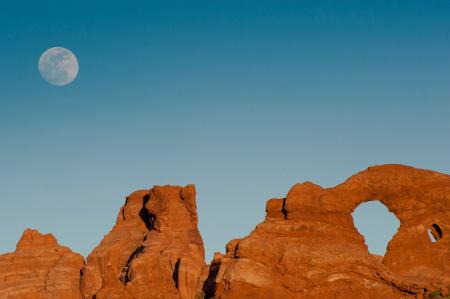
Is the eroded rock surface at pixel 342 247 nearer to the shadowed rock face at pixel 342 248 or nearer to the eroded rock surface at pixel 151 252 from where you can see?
the shadowed rock face at pixel 342 248

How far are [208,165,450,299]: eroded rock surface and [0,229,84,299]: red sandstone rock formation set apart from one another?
47.6 m

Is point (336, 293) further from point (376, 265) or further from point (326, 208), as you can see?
point (326, 208)

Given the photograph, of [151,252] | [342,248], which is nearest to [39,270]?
[151,252]

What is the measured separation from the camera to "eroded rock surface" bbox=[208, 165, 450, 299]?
53.5 meters

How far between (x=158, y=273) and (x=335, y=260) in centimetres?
4221

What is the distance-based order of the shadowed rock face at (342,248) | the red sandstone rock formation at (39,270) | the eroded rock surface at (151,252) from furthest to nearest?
the red sandstone rock formation at (39,270)
the eroded rock surface at (151,252)
the shadowed rock face at (342,248)

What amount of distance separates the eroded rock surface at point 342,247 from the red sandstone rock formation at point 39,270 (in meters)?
47.6

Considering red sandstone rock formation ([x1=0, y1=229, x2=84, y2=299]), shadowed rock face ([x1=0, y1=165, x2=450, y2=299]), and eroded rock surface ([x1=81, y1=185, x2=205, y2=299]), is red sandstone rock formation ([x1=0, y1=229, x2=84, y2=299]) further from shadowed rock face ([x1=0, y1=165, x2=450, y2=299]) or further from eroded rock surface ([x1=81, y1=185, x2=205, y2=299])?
shadowed rock face ([x1=0, y1=165, x2=450, y2=299])

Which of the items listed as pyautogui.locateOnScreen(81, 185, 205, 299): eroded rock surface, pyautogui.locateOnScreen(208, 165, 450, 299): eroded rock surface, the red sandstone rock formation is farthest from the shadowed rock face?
the red sandstone rock formation

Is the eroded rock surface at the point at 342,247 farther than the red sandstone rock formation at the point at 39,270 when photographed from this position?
No

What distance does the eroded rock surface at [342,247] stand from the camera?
53500 millimetres

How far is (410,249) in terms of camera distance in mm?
59219

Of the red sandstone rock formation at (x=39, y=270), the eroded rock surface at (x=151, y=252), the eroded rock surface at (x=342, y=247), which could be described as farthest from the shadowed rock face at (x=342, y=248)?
the red sandstone rock formation at (x=39, y=270)

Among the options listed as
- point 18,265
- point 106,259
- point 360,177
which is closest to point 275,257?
point 360,177
